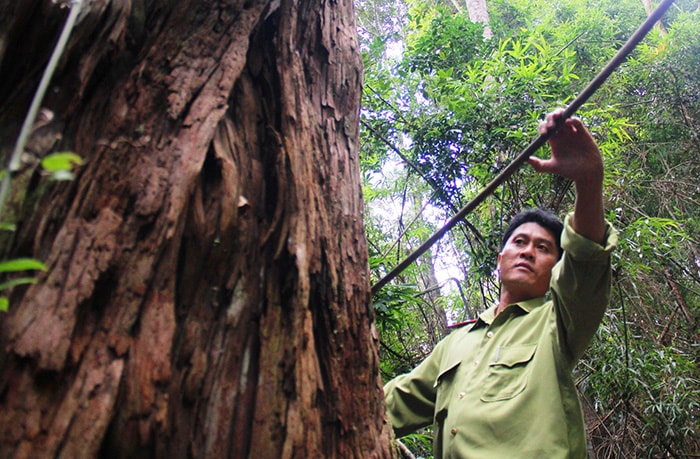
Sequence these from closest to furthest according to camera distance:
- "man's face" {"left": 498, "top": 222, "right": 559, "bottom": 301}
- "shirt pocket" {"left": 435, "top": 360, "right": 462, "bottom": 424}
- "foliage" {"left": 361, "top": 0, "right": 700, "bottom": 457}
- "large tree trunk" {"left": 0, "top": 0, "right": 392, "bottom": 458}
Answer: "large tree trunk" {"left": 0, "top": 0, "right": 392, "bottom": 458}
"shirt pocket" {"left": 435, "top": 360, "right": 462, "bottom": 424}
"man's face" {"left": 498, "top": 222, "right": 559, "bottom": 301}
"foliage" {"left": 361, "top": 0, "right": 700, "bottom": 457}

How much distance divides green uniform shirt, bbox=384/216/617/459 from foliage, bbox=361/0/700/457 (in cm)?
117

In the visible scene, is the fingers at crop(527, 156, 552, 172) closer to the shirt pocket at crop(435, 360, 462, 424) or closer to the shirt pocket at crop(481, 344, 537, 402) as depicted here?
the shirt pocket at crop(481, 344, 537, 402)

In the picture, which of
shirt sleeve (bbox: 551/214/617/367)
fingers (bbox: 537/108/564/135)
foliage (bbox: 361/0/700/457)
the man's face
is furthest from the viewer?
foliage (bbox: 361/0/700/457)

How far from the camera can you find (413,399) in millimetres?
2006

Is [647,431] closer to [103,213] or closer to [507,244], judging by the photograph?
[507,244]

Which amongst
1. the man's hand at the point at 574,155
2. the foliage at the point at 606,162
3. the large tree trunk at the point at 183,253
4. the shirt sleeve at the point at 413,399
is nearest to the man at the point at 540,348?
the man's hand at the point at 574,155

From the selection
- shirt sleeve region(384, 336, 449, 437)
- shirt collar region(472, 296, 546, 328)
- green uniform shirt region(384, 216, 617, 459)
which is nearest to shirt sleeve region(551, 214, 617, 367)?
green uniform shirt region(384, 216, 617, 459)

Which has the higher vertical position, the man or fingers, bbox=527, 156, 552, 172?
fingers, bbox=527, 156, 552, 172

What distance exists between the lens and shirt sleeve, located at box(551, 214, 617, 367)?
1430mm

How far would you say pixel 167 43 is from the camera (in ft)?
3.49

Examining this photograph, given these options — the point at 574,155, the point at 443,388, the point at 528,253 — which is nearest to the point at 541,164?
the point at 574,155

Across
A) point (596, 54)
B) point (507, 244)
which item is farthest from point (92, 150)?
point (596, 54)

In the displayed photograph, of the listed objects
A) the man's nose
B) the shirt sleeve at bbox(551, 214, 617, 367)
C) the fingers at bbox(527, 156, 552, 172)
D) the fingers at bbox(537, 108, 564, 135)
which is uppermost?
the fingers at bbox(537, 108, 564, 135)

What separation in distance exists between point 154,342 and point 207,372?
124mm
